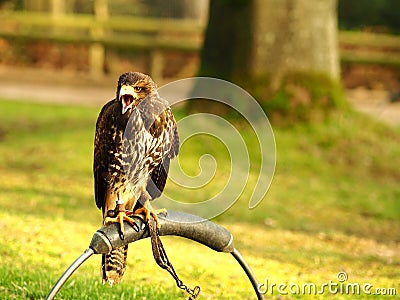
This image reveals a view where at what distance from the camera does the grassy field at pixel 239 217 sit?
245 inches

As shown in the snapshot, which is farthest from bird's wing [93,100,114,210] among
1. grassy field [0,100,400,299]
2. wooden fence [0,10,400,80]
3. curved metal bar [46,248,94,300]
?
wooden fence [0,10,400,80]

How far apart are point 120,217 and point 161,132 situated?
0.46 metres

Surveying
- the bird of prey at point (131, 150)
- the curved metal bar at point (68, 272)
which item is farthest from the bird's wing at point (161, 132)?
the curved metal bar at point (68, 272)

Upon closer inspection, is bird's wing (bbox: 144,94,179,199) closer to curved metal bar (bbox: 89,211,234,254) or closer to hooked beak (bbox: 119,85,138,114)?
hooked beak (bbox: 119,85,138,114)

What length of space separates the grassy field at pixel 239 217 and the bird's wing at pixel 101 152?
1167 mm

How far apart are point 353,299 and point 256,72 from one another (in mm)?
6023

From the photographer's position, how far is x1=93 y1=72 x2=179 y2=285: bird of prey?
3982 millimetres

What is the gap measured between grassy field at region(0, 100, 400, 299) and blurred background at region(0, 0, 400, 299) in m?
0.02

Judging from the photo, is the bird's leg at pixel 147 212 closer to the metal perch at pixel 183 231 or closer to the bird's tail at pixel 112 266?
the metal perch at pixel 183 231

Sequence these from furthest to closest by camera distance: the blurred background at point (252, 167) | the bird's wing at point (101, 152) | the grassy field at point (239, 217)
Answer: the blurred background at point (252, 167) < the grassy field at point (239, 217) < the bird's wing at point (101, 152)

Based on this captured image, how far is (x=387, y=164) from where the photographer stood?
11.8m

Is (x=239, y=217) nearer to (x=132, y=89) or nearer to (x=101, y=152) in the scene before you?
(x=101, y=152)

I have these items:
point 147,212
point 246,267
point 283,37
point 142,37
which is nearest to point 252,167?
point 283,37

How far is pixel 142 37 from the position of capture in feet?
71.8
